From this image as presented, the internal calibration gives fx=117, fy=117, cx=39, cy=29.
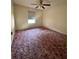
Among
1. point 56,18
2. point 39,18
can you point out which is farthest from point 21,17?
point 56,18

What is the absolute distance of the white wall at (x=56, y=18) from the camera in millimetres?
7384

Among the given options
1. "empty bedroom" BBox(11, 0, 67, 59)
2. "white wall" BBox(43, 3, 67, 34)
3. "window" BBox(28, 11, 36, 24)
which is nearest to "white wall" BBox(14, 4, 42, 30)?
"empty bedroom" BBox(11, 0, 67, 59)

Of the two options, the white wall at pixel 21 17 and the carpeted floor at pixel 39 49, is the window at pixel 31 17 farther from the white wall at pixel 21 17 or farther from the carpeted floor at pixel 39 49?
the carpeted floor at pixel 39 49

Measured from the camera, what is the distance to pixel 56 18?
849 centimetres

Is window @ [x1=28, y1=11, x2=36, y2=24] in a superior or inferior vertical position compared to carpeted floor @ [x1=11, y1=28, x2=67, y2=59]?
superior

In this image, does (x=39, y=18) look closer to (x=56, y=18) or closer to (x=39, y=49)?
(x=56, y=18)

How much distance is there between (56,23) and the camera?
855 cm

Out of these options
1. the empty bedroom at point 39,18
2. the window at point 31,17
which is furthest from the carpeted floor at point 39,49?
the window at point 31,17

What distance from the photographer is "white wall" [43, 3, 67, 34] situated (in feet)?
24.2

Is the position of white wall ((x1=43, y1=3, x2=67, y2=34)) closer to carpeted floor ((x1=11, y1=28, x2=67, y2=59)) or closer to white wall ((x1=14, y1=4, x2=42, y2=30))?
white wall ((x1=14, y1=4, x2=42, y2=30))

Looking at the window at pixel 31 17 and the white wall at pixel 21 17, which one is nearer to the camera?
the white wall at pixel 21 17
